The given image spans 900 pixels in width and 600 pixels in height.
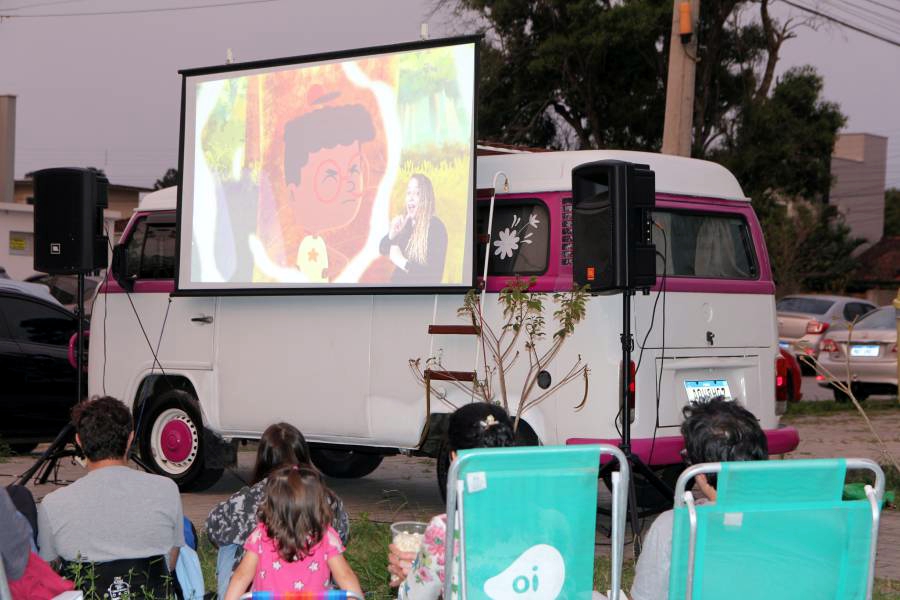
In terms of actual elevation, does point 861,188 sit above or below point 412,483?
above

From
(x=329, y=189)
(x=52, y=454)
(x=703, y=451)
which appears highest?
(x=329, y=189)

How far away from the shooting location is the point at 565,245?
8289 mm

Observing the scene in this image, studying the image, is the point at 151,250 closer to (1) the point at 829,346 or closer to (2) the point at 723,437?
Result: (2) the point at 723,437

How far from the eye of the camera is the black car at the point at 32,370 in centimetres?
1173

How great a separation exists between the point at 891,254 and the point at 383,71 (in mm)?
59120

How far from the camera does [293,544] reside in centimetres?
437

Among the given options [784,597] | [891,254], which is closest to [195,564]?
[784,597]

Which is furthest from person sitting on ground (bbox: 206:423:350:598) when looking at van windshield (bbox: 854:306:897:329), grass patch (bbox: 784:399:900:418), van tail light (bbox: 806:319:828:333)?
van tail light (bbox: 806:319:828:333)

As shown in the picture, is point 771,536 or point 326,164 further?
point 326,164

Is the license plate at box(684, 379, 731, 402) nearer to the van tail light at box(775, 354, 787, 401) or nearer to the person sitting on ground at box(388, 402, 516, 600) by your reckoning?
the van tail light at box(775, 354, 787, 401)

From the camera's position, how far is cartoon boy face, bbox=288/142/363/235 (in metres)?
9.07

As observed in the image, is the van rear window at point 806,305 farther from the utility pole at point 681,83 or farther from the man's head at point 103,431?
the man's head at point 103,431

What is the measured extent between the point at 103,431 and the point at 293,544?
1118mm

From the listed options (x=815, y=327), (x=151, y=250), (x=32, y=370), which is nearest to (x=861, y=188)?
(x=815, y=327)
